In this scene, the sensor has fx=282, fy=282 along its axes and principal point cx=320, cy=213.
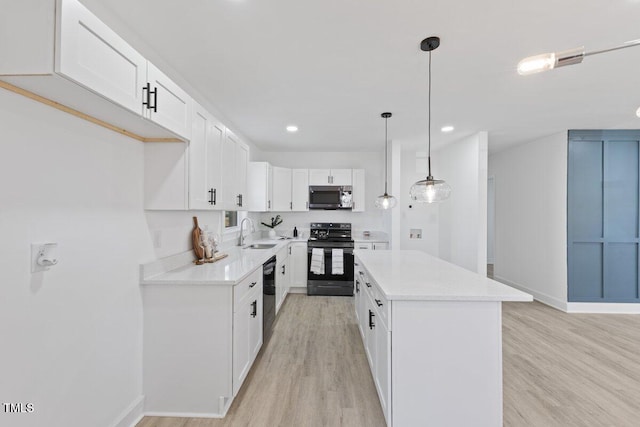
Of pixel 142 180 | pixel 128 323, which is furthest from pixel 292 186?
pixel 128 323

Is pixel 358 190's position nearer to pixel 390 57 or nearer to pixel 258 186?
pixel 258 186

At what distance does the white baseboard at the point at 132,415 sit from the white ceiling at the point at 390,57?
2360 millimetres

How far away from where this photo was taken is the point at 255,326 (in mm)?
2480

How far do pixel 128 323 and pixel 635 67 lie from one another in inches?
165

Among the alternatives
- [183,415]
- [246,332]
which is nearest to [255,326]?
[246,332]

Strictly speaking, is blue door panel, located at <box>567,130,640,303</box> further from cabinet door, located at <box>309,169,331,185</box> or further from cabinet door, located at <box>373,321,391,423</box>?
cabinet door, located at <box>373,321,391,423</box>

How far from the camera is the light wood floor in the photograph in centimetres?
188

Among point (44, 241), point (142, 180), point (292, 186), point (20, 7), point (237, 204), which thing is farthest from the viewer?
point (292, 186)

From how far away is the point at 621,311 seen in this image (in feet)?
12.7

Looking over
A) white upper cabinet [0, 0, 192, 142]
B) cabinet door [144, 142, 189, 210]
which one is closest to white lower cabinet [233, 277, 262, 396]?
cabinet door [144, 142, 189, 210]

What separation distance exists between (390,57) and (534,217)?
3.95 meters

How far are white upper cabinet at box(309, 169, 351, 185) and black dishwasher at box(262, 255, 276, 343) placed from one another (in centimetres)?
217

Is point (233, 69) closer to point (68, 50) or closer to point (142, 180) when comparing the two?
point (142, 180)

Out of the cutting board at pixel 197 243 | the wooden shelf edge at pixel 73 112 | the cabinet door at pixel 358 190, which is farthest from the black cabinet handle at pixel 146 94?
the cabinet door at pixel 358 190
